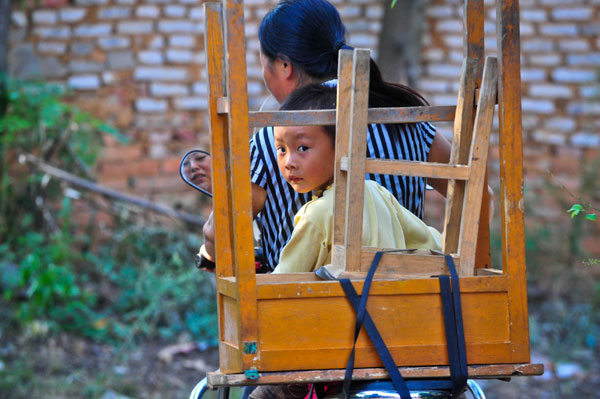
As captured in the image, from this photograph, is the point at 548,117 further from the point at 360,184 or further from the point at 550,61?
the point at 360,184

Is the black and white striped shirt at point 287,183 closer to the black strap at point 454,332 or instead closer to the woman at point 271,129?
the woman at point 271,129

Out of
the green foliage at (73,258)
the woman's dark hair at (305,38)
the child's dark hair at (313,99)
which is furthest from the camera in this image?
the green foliage at (73,258)

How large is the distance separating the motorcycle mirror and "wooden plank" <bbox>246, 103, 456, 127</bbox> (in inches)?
16.9

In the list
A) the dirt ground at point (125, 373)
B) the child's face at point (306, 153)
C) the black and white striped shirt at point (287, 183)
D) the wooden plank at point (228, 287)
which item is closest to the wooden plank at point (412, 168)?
the child's face at point (306, 153)

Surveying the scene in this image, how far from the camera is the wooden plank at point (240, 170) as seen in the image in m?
1.66

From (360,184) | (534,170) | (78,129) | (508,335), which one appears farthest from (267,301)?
(534,170)

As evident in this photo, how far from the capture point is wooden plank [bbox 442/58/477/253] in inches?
72.6

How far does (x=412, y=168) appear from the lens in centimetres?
176

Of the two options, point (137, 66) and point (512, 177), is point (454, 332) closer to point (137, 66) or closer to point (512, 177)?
point (512, 177)

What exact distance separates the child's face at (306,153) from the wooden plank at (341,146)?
22 cm

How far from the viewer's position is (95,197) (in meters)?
5.50

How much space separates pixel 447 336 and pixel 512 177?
1.26ft

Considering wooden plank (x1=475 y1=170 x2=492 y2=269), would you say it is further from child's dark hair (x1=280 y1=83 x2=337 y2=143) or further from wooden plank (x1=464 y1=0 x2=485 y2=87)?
child's dark hair (x1=280 y1=83 x2=337 y2=143)

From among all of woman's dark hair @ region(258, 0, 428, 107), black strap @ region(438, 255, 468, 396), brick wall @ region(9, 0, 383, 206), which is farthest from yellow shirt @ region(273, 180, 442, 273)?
brick wall @ region(9, 0, 383, 206)
